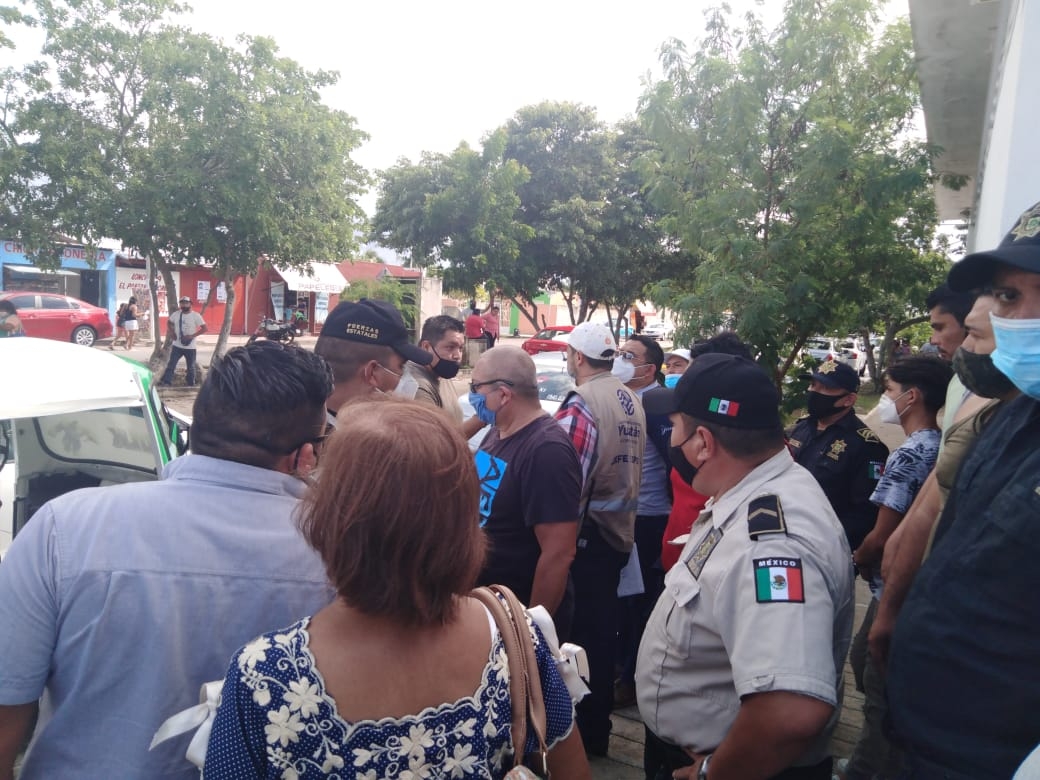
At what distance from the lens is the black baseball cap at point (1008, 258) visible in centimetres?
149

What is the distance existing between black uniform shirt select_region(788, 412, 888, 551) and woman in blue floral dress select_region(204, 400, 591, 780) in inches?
112

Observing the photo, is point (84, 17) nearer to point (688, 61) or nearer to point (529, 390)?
point (688, 61)

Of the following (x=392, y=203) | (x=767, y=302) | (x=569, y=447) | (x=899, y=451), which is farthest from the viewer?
(x=392, y=203)

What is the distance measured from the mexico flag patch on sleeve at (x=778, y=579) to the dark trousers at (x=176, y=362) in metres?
14.4

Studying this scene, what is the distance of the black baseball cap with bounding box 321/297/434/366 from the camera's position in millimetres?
2998

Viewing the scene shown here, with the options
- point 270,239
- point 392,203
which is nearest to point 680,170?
point 270,239

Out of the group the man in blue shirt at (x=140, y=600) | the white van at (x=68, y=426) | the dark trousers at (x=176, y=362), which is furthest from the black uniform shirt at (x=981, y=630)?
the dark trousers at (x=176, y=362)

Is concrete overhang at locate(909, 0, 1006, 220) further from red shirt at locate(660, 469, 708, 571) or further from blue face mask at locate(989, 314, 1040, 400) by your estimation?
blue face mask at locate(989, 314, 1040, 400)

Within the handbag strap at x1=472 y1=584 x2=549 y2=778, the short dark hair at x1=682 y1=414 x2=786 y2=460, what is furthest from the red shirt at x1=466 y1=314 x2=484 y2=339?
the handbag strap at x1=472 y1=584 x2=549 y2=778

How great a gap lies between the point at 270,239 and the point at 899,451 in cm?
1280

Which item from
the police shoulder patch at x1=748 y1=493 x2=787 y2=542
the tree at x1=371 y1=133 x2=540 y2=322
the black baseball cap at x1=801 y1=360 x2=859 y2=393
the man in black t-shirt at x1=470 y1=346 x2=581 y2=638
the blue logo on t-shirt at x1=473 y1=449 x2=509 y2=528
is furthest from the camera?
the tree at x1=371 y1=133 x2=540 y2=322

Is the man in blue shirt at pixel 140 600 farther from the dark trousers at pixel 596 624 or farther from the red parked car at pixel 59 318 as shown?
the red parked car at pixel 59 318

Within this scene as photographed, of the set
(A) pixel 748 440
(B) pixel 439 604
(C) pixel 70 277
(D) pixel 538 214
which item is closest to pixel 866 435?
(A) pixel 748 440

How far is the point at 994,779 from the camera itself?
1.38 metres
